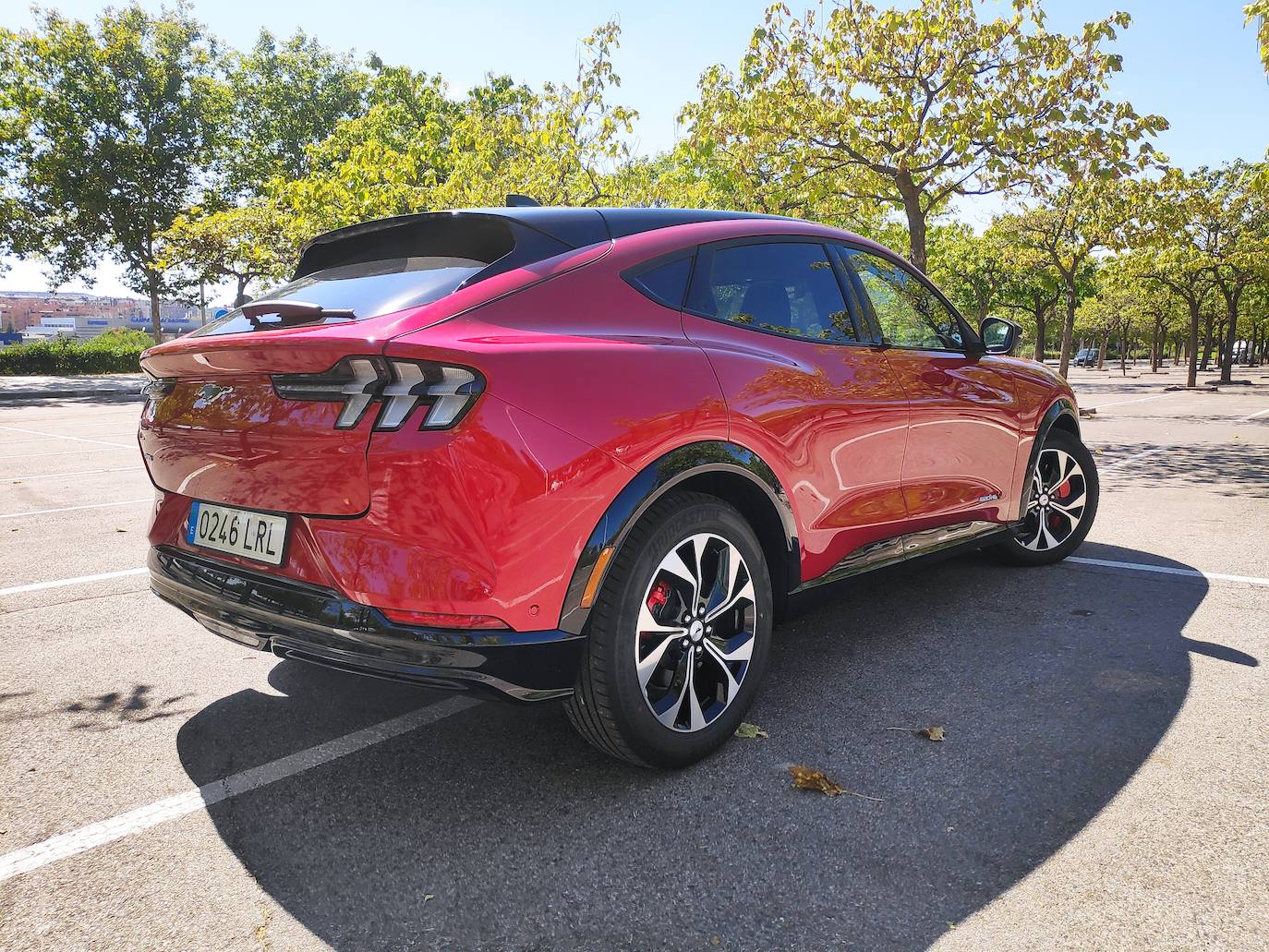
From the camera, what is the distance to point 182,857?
227 centimetres

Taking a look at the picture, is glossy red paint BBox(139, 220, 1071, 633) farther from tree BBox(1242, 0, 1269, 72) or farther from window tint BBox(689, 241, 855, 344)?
tree BBox(1242, 0, 1269, 72)

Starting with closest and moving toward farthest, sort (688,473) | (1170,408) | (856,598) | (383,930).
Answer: (383,930) < (688,473) < (856,598) < (1170,408)

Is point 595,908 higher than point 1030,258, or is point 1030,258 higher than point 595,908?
point 1030,258

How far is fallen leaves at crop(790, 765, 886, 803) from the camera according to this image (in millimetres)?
2574

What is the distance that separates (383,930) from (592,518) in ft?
3.54

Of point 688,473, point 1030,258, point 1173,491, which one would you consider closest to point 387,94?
point 1030,258

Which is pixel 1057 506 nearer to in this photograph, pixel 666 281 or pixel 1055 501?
pixel 1055 501

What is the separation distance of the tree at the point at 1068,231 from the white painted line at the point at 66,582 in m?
19.5

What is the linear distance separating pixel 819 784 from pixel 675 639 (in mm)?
589

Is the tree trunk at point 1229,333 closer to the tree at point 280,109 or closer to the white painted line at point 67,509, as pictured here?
the white painted line at point 67,509

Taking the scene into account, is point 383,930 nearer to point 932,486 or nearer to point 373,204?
point 932,486

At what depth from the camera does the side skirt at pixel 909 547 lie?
336cm

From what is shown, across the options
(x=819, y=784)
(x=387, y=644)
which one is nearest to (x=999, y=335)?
(x=819, y=784)

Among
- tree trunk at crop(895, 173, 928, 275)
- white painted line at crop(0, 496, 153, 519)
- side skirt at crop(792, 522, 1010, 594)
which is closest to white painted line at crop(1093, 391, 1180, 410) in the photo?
tree trunk at crop(895, 173, 928, 275)
